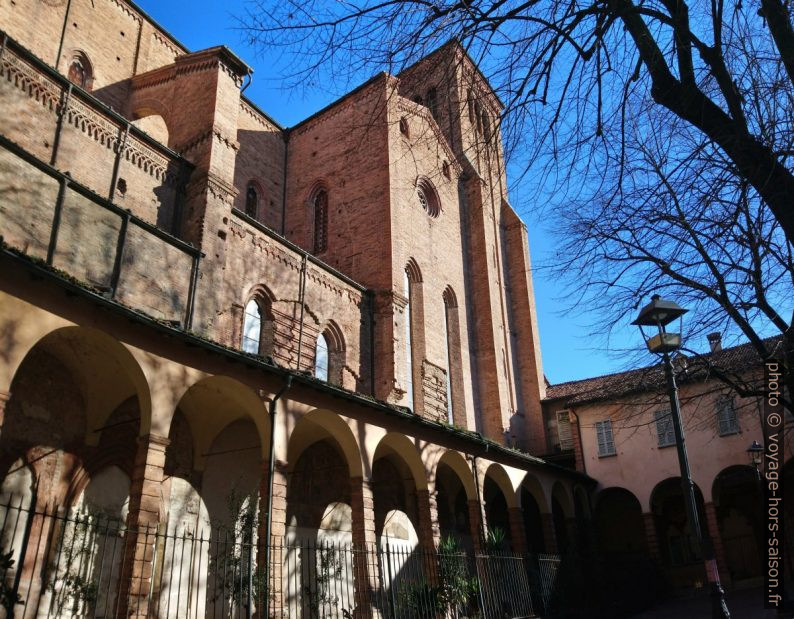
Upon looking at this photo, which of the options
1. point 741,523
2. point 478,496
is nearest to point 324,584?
point 478,496

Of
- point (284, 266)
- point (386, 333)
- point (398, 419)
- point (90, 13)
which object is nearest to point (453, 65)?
point (398, 419)

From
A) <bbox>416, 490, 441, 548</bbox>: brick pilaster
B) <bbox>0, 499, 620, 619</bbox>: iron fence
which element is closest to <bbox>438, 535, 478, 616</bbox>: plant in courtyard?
<bbox>0, 499, 620, 619</bbox>: iron fence

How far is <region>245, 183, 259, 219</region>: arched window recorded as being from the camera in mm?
23516

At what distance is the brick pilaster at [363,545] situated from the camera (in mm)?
10797

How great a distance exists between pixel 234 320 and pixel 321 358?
368 cm

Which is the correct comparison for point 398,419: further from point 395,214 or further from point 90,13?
point 90,13

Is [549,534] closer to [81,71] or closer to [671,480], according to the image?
[671,480]

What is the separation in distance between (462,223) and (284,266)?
1278 centimetres

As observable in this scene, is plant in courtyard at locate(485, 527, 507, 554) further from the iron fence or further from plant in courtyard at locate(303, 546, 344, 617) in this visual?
plant in courtyard at locate(303, 546, 344, 617)

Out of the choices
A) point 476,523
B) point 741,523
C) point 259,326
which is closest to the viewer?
point 476,523

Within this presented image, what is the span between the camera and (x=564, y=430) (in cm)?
2684

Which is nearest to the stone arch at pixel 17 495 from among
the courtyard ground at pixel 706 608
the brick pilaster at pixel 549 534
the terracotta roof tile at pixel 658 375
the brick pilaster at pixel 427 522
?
the brick pilaster at pixel 427 522

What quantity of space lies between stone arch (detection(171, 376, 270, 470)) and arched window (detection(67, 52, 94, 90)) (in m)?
12.9

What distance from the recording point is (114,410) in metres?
11.1
